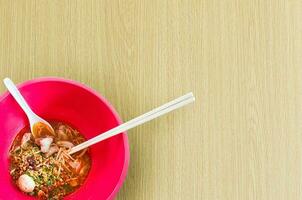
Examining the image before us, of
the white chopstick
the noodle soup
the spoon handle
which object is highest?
the spoon handle

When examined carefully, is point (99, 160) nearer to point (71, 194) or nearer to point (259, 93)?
point (71, 194)

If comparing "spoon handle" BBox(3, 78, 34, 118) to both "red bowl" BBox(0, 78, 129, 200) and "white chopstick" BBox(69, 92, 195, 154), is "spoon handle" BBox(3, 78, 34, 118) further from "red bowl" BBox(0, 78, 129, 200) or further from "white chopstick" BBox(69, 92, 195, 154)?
"white chopstick" BBox(69, 92, 195, 154)

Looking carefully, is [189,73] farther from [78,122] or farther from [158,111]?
[78,122]

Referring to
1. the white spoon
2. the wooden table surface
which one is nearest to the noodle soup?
the white spoon

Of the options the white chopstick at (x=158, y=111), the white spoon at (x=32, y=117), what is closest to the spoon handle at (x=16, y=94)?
the white spoon at (x=32, y=117)

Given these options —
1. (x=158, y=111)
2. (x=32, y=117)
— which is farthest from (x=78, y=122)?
(x=158, y=111)

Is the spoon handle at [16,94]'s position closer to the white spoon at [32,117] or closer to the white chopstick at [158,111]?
the white spoon at [32,117]
